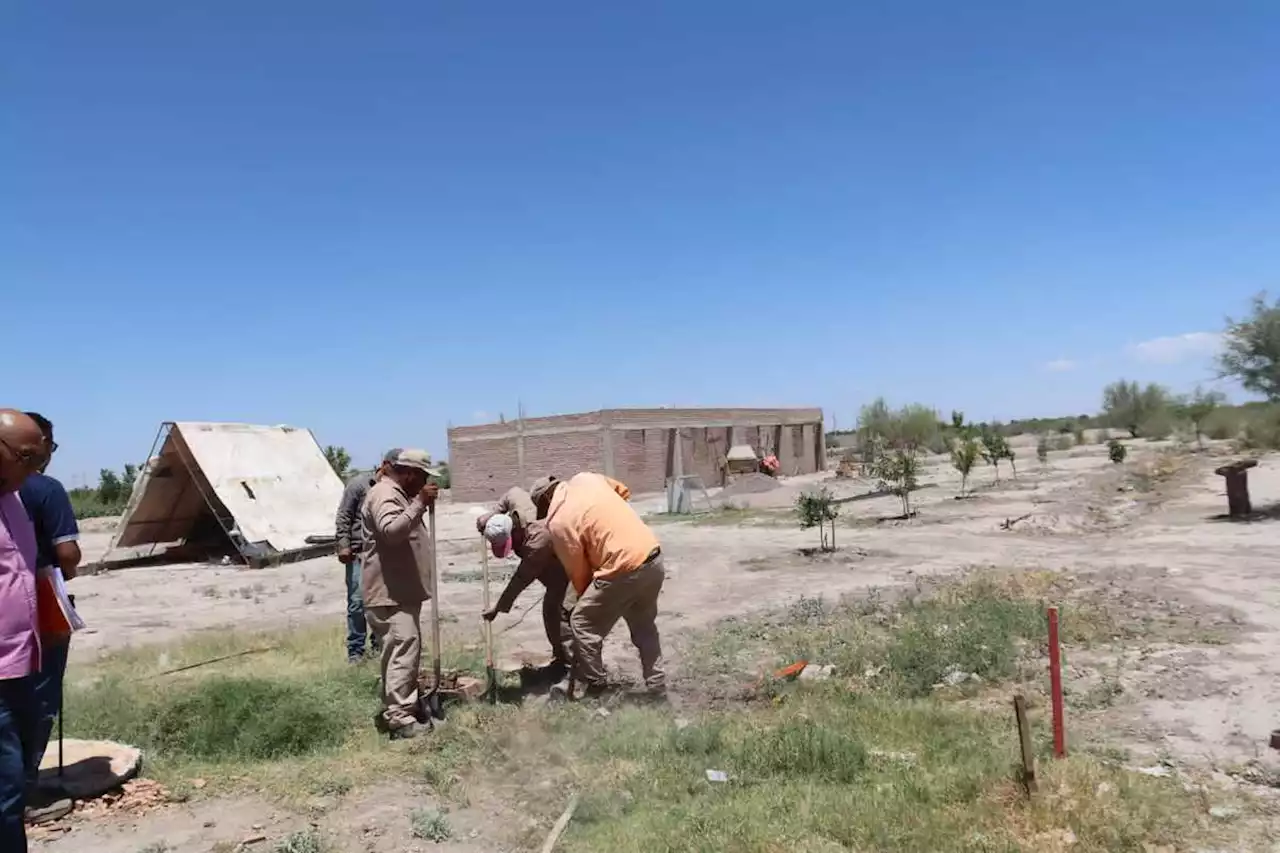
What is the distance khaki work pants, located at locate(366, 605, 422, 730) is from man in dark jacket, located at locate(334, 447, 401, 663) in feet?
6.02

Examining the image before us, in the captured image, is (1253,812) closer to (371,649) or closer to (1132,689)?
(1132,689)

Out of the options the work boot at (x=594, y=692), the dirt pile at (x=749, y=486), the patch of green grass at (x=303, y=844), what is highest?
the dirt pile at (x=749, y=486)

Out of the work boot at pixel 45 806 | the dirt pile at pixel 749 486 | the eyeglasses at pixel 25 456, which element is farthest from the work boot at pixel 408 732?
the dirt pile at pixel 749 486

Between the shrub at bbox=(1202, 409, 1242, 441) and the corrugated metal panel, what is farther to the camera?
the shrub at bbox=(1202, 409, 1242, 441)

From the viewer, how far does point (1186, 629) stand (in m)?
7.50

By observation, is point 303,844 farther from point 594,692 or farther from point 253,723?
point 594,692

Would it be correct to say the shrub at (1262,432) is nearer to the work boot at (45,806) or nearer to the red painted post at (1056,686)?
→ the red painted post at (1056,686)

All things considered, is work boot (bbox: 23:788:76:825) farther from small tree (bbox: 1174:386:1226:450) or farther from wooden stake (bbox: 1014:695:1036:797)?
small tree (bbox: 1174:386:1226:450)

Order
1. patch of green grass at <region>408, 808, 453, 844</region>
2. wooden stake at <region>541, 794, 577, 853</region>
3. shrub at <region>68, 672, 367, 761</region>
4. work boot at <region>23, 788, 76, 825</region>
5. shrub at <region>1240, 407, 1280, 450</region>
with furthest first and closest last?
1. shrub at <region>1240, 407, 1280, 450</region>
2. shrub at <region>68, 672, 367, 761</region>
3. work boot at <region>23, 788, 76, 825</region>
4. patch of green grass at <region>408, 808, 453, 844</region>
5. wooden stake at <region>541, 794, 577, 853</region>

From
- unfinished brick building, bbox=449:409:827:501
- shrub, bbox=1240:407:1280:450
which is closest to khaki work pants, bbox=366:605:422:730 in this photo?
unfinished brick building, bbox=449:409:827:501

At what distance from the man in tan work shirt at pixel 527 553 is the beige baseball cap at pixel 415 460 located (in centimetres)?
49

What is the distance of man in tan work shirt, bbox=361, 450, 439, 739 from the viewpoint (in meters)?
5.32

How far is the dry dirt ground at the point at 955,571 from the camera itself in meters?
4.85

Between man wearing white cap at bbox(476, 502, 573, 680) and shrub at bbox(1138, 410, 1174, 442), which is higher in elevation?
shrub at bbox(1138, 410, 1174, 442)
